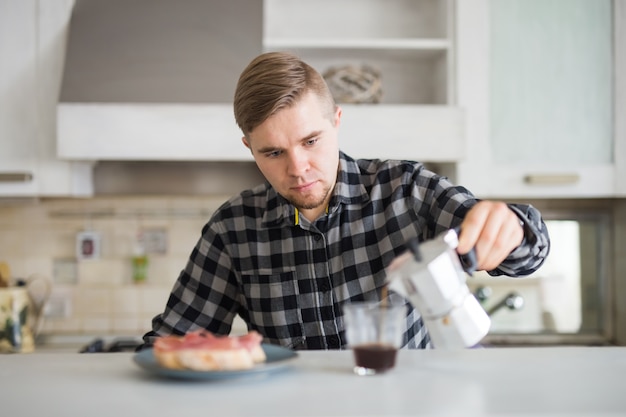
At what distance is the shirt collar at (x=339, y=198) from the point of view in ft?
5.42

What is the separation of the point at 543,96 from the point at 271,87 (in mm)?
1512

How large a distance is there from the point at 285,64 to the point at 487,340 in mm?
1778

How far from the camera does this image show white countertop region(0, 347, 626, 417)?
87 cm

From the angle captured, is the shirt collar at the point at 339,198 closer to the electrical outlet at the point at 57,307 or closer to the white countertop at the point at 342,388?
the white countertop at the point at 342,388

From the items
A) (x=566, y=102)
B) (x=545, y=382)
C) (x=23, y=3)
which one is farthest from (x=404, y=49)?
(x=545, y=382)

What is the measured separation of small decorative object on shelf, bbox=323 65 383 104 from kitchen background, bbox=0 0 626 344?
0.05 metres

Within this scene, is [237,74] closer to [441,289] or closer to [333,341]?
[333,341]

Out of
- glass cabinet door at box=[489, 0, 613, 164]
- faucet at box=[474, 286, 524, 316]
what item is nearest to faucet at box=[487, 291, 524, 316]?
faucet at box=[474, 286, 524, 316]

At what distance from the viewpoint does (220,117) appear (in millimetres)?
2551

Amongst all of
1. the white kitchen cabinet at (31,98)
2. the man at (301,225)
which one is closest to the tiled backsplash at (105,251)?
the white kitchen cabinet at (31,98)

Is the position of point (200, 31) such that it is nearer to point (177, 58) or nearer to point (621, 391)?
point (177, 58)

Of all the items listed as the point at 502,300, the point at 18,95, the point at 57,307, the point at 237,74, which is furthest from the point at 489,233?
the point at 57,307

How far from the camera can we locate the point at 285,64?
1473 millimetres

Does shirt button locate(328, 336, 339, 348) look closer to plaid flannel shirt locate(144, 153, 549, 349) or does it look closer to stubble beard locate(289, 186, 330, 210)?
plaid flannel shirt locate(144, 153, 549, 349)
